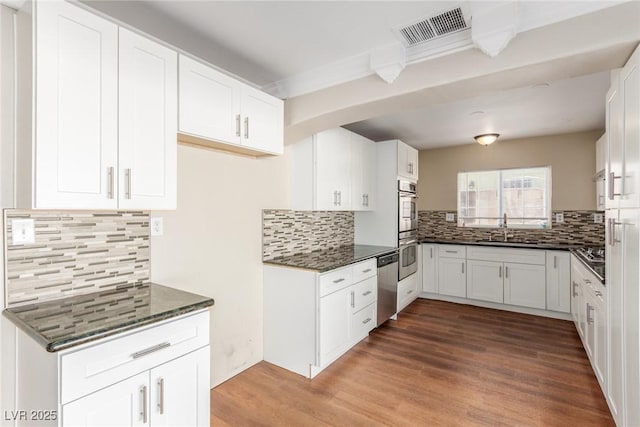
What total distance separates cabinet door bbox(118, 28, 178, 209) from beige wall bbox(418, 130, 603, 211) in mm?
4464

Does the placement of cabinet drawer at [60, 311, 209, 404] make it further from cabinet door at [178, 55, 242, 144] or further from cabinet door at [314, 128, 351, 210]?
cabinet door at [314, 128, 351, 210]

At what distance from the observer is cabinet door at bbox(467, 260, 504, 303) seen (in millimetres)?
4344

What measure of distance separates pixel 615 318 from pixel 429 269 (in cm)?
302

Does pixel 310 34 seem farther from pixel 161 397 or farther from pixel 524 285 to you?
pixel 524 285

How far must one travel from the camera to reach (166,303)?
5.34 ft

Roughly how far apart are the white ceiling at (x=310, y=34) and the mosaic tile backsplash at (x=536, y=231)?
1.64m

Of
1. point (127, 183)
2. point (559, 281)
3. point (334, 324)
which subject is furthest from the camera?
point (559, 281)

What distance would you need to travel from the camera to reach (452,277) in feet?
15.4

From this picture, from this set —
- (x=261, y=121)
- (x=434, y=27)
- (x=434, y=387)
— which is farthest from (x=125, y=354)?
(x=434, y=27)

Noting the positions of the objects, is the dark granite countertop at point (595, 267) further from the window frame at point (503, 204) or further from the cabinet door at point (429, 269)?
the cabinet door at point (429, 269)

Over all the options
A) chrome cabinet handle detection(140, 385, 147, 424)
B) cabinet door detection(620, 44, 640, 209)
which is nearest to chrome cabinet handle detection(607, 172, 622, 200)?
cabinet door detection(620, 44, 640, 209)

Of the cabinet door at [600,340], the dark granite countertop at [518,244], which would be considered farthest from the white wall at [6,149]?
the dark granite countertop at [518,244]

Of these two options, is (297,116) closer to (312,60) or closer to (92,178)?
(312,60)

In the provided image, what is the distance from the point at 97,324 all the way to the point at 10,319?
50 centimetres
